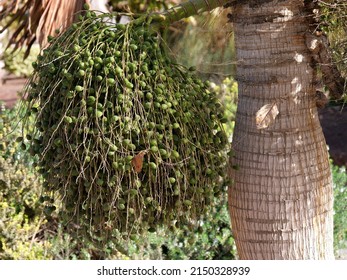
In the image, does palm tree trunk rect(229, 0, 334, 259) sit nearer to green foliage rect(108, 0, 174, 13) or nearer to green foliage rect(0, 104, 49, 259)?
green foliage rect(0, 104, 49, 259)

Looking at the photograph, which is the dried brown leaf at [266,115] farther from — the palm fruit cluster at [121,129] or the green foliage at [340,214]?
the green foliage at [340,214]

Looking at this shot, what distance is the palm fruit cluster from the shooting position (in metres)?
1.77

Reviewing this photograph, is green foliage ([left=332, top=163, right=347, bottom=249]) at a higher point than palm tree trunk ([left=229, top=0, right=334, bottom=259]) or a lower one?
lower

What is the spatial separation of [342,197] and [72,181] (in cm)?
250

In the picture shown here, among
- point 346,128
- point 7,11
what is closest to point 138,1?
point 346,128

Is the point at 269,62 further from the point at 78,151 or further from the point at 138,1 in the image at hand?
the point at 138,1

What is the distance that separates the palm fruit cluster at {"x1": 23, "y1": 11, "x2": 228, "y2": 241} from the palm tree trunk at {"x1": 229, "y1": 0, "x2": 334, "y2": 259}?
17cm

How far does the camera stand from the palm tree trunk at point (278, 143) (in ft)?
6.46

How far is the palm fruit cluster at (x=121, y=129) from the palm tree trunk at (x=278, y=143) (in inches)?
6.6

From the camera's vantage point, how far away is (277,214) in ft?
6.62

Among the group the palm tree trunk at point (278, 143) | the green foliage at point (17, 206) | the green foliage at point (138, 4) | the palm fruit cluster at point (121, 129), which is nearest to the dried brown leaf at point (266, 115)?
the palm tree trunk at point (278, 143)

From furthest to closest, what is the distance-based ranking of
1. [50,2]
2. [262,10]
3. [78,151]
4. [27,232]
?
1. [27,232]
2. [50,2]
3. [262,10]
4. [78,151]

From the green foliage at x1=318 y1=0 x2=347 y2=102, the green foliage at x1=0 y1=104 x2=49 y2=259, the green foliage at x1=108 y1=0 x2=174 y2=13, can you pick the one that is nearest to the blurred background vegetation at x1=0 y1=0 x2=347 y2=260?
the green foliage at x1=0 y1=104 x2=49 y2=259

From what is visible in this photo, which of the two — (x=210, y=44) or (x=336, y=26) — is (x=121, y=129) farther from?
(x=210, y=44)
